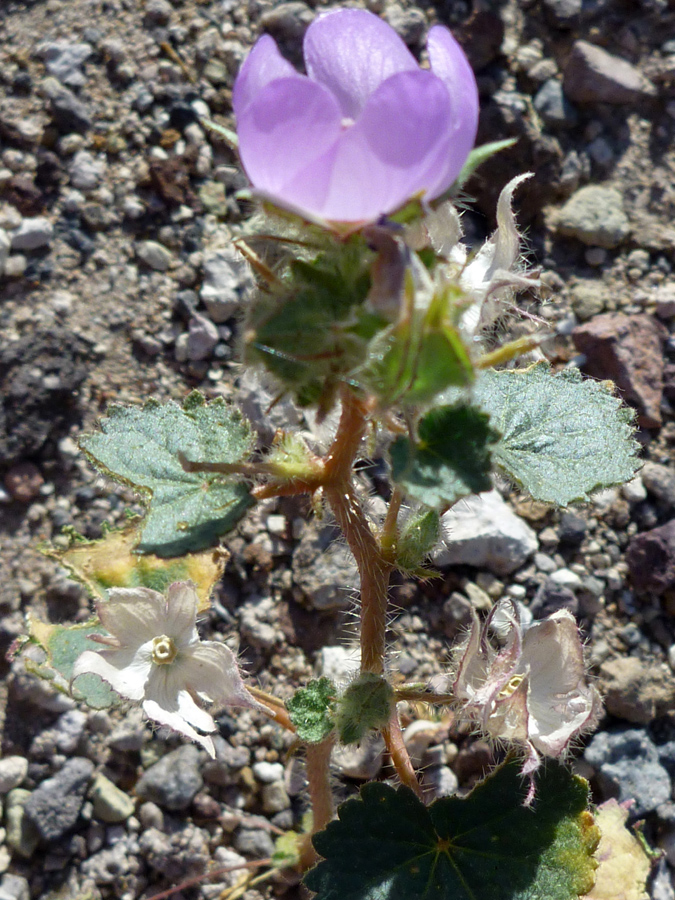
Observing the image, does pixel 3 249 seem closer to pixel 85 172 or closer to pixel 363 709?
pixel 85 172

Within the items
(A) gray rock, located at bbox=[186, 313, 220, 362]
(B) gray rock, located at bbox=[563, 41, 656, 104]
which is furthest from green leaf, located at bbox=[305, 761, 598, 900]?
(B) gray rock, located at bbox=[563, 41, 656, 104]

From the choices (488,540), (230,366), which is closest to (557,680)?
(488,540)

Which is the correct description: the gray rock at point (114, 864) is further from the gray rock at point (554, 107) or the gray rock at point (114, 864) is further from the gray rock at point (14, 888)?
the gray rock at point (554, 107)

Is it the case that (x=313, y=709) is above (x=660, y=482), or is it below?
above

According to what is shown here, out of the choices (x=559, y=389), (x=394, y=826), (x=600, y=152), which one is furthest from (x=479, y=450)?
(x=600, y=152)

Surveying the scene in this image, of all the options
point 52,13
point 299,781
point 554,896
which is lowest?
point 299,781

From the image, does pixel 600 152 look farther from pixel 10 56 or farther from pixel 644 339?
pixel 10 56
